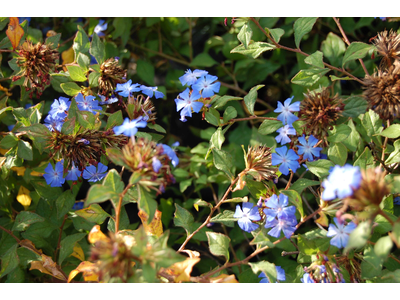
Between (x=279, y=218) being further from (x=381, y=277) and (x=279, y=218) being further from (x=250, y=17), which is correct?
(x=250, y=17)

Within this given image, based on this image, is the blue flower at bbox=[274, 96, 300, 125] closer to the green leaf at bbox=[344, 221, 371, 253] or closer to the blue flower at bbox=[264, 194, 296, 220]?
the blue flower at bbox=[264, 194, 296, 220]

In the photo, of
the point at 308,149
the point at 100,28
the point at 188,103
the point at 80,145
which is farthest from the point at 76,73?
the point at 308,149

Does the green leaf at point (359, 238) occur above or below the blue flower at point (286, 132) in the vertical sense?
below

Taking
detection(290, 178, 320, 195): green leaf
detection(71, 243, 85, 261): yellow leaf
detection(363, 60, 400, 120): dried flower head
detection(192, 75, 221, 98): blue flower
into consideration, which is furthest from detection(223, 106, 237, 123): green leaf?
detection(71, 243, 85, 261): yellow leaf

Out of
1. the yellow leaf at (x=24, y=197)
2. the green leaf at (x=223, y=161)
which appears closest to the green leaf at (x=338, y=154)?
the green leaf at (x=223, y=161)

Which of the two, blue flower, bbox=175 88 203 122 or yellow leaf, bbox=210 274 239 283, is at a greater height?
blue flower, bbox=175 88 203 122

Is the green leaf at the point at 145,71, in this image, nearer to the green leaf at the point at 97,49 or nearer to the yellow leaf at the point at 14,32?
the green leaf at the point at 97,49

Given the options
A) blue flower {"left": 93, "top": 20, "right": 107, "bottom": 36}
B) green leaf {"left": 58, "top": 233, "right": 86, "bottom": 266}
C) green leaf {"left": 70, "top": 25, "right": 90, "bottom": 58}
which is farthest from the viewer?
blue flower {"left": 93, "top": 20, "right": 107, "bottom": 36}
